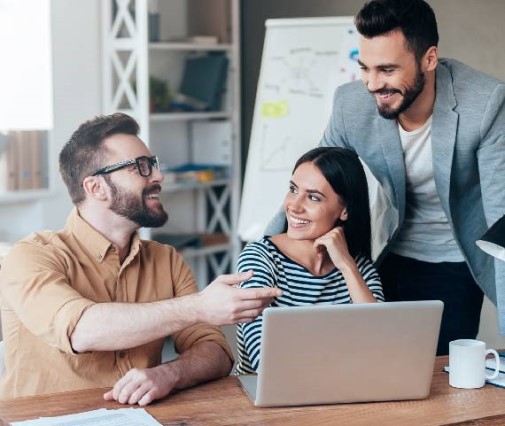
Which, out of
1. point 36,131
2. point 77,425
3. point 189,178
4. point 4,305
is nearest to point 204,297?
point 77,425

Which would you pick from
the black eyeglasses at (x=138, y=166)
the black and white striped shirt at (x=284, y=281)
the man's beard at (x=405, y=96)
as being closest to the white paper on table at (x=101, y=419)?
the black and white striped shirt at (x=284, y=281)

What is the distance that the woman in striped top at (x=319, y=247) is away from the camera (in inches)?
91.6

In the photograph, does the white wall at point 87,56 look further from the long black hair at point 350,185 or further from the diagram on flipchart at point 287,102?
the long black hair at point 350,185

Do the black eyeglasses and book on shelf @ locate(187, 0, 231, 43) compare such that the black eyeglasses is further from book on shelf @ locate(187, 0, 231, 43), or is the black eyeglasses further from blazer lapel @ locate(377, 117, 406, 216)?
book on shelf @ locate(187, 0, 231, 43)

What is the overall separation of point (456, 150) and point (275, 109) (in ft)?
7.87

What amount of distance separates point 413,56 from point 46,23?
2996 millimetres

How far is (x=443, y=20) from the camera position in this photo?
4.81 m

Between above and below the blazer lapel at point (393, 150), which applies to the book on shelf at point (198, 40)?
above

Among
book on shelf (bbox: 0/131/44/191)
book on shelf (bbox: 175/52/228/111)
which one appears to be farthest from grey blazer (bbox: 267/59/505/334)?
book on shelf (bbox: 175/52/228/111)

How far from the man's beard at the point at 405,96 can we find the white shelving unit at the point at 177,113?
2.83 meters

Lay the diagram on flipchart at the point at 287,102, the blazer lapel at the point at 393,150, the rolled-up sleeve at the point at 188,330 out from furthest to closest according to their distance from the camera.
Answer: the diagram on flipchart at the point at 287,102 → the blazer lapel at the point at 393,150 → the rolled-up sleeve at the point at 188,330

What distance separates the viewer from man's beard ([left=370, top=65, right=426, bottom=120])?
2408 mm

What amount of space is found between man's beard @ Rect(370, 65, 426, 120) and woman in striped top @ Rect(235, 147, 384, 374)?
0.15 m

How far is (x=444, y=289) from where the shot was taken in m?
2.72
